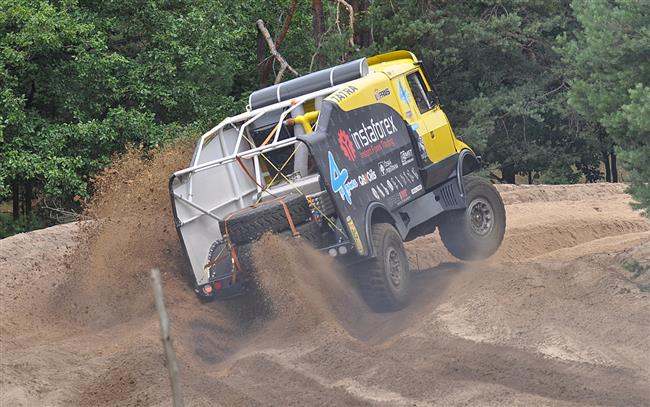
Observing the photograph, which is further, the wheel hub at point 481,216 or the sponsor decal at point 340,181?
the wheel hub at point 481,216

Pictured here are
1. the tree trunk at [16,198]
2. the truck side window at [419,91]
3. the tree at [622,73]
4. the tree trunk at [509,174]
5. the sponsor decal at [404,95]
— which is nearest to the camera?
the tree at [622,73]

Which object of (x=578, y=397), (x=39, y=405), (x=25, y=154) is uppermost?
(x=25, y=154)

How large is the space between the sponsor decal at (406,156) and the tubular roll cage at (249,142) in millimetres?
1177

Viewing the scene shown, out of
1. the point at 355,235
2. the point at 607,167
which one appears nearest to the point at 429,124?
the point at 355,235

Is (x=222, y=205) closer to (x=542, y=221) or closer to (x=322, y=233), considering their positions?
(x=322, y=233)

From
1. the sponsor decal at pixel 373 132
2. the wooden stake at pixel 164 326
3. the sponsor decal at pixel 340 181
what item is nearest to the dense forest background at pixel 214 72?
the sponsor decal at pixel 373 132

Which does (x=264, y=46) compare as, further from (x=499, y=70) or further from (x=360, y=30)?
(x=499, y=70)

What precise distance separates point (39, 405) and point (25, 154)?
13.3 m

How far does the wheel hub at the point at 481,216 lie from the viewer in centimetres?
1490

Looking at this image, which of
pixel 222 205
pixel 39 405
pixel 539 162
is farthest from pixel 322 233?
pixel 539 162

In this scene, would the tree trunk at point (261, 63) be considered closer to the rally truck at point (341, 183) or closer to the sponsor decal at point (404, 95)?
the rally truck at point (341, 183)

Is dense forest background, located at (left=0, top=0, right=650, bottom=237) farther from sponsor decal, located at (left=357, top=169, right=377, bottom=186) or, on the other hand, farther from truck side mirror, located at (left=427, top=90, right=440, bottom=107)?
sponsor decal, located at (left=357, top=169, right=377, bottom=186)

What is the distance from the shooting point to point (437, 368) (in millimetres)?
Result: 9875

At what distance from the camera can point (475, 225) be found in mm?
14930
